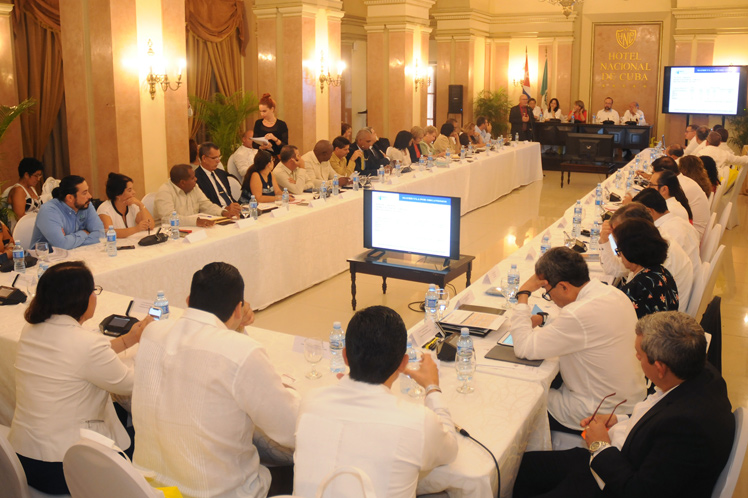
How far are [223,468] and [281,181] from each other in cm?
513

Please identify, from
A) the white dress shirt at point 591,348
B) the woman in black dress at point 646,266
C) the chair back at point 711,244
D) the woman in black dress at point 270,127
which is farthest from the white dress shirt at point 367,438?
the woman in black dress at point 270,127

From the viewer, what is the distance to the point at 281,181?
7.15 meters

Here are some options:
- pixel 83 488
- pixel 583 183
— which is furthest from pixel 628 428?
pixel 583 183

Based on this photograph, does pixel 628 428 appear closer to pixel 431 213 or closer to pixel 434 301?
pixel 434 301

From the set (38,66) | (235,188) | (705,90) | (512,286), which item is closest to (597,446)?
(512,286)

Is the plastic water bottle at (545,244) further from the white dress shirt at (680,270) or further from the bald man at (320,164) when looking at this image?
the bald man at (320,164)

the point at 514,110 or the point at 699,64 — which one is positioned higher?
the point at 699,64

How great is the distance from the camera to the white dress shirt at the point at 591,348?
2869mm

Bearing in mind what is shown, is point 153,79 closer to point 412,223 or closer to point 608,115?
point 412,223

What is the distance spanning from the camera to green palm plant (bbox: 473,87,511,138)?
1609 cm

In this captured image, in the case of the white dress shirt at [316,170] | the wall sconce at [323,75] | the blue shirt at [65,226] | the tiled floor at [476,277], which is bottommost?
the tiled floor at [476,277]

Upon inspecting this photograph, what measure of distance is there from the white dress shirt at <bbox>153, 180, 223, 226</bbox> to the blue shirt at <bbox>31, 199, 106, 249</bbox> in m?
0.71

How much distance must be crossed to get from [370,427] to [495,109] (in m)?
14.9

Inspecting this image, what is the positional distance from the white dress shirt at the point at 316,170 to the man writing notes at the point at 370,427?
18.3 ft
